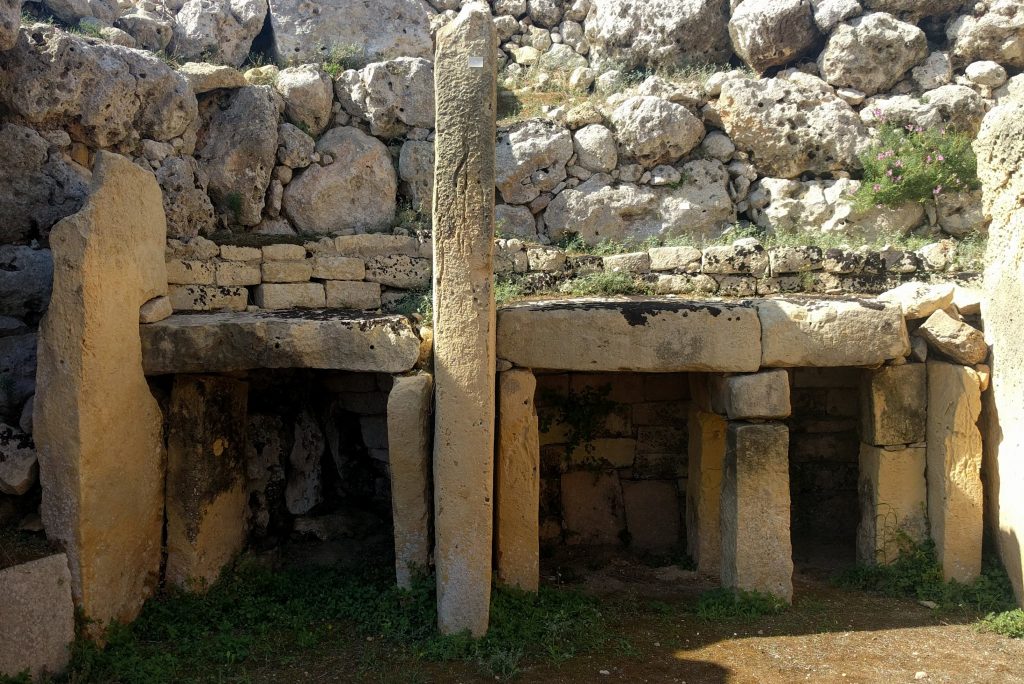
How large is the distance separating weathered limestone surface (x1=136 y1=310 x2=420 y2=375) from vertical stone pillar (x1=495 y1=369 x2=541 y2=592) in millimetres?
756

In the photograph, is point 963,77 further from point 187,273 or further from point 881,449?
point 187,273

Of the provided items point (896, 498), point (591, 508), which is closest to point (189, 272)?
point (591, 508)

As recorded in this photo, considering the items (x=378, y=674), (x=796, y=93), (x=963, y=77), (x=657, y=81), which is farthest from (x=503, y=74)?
(x=378, y=674)

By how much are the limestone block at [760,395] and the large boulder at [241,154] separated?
4.99 metres

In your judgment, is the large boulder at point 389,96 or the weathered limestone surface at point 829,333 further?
the large boulder at point 389,96

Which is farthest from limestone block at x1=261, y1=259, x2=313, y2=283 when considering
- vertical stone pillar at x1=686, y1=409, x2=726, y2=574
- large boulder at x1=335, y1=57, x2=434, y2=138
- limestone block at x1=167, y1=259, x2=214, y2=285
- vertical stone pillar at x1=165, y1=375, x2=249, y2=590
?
vertical stone pillar at x1=686, y1=409, x2=726, y2=574

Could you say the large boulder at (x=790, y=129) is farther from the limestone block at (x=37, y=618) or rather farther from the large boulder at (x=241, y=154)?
the limestone block at (x=37, y=618)

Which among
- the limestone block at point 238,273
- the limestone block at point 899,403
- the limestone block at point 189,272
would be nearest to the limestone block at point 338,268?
the limestone block at point 238,273

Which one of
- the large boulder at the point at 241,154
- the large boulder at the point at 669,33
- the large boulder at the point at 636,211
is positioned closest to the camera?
the large boulder at the point at 241,154

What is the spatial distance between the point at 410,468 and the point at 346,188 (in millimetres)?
3892

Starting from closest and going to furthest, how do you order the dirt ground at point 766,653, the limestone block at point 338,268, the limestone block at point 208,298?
the dirt ground at point 766,653 → the limestone block at point 208,298 → the limestone block at point 338,268

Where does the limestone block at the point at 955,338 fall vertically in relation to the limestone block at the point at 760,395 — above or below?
above

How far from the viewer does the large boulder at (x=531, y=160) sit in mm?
8656

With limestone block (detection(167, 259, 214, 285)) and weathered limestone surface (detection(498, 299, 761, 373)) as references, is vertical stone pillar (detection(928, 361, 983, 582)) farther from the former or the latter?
limestone block (detection(167, 259, 214, 285))
